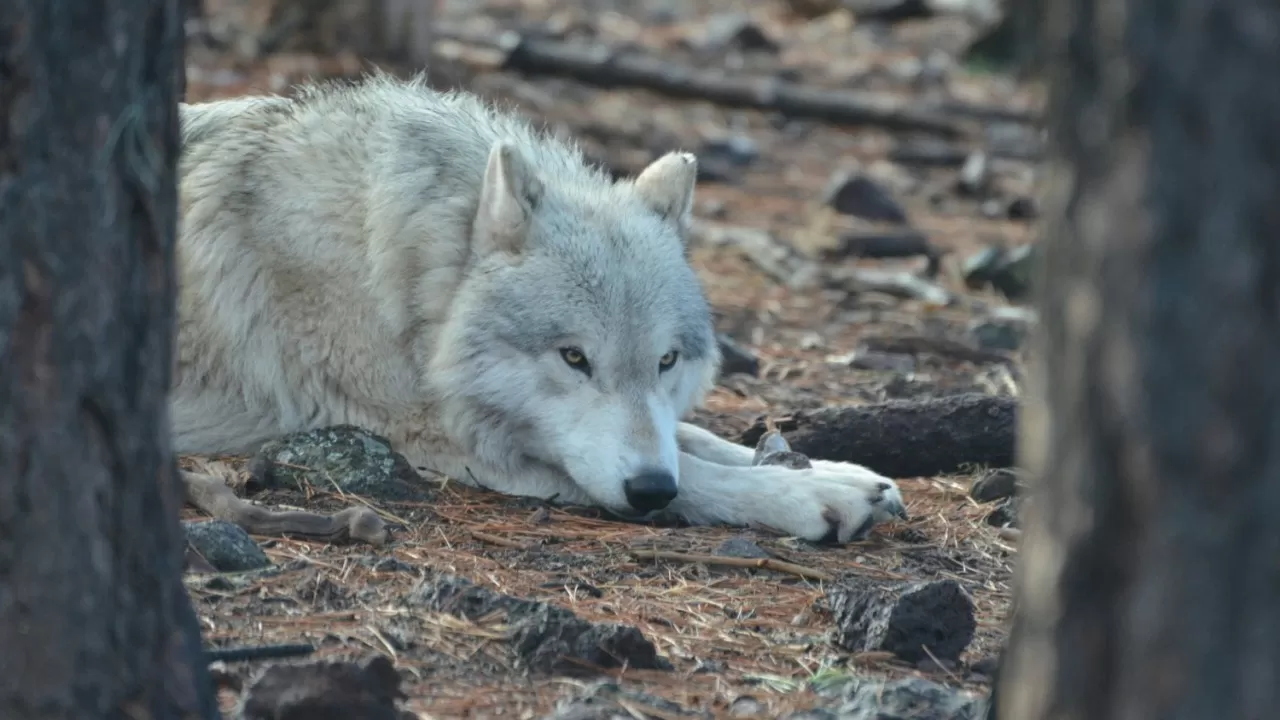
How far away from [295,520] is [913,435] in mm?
2303

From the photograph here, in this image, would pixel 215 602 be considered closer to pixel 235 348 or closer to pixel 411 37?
pixel 235 348

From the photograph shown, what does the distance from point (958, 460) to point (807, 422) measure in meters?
0.55

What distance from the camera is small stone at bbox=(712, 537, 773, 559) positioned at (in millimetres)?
4316

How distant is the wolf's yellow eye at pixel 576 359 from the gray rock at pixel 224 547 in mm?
1320

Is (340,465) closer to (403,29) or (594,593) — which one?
(594,593)

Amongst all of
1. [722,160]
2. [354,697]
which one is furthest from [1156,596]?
[722,160]

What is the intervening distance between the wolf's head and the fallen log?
23.7 inches

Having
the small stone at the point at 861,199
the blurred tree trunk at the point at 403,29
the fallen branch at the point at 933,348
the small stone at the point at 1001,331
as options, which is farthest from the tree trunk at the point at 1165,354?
the blurred tree trunk at the point at 403,29

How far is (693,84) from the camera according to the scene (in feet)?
45.7

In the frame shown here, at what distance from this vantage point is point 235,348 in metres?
5.06

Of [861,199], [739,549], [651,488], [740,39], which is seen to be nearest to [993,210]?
[861,199]

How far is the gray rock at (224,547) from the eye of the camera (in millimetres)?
3641

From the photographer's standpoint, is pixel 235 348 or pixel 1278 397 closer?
pixel 1278 397

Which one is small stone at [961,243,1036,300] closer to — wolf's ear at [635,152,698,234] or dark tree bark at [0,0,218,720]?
wolf's ear at [635,152,698,234]
